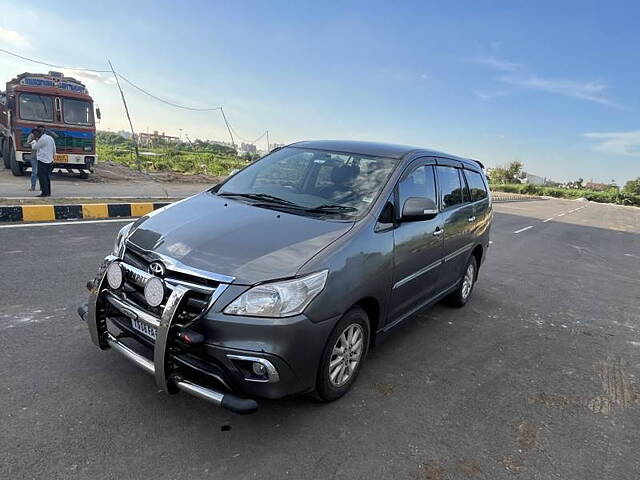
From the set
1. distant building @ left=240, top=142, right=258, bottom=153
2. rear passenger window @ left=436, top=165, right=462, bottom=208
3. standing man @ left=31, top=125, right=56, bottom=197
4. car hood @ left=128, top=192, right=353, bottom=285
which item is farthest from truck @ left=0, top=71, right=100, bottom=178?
distant building @ left=240, top=142, right=258, bottom=153

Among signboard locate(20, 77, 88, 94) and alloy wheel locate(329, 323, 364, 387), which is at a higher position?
signboard locate(20, 77, 88, 94)

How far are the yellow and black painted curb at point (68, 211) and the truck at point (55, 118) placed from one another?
6.76 metres

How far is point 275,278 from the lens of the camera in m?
2.52

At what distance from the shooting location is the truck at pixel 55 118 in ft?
47.4

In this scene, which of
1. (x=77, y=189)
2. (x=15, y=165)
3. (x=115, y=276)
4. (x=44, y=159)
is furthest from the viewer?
(x=15, y=165)

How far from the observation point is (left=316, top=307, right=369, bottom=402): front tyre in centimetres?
279

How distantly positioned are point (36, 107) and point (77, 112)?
3.92 feet

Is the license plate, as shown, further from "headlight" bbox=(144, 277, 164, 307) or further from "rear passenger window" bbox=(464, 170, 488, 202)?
"rear passenger window" bbox=(464, 170, 488, 202)

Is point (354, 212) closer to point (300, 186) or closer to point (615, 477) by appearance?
point (300, 186)

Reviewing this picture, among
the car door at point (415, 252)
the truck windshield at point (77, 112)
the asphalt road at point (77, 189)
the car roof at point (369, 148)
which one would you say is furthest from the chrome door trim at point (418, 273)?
the truck windshield at point (77, 112)

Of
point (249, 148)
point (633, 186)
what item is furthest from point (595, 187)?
point (249, 148)

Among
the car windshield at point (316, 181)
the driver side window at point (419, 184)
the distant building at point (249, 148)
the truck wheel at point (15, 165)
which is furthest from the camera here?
the distant building at point (249, 148)

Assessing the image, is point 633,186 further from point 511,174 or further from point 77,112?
point 77,112

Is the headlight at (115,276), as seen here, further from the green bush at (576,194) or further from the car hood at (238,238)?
the green bush at (576,194)
